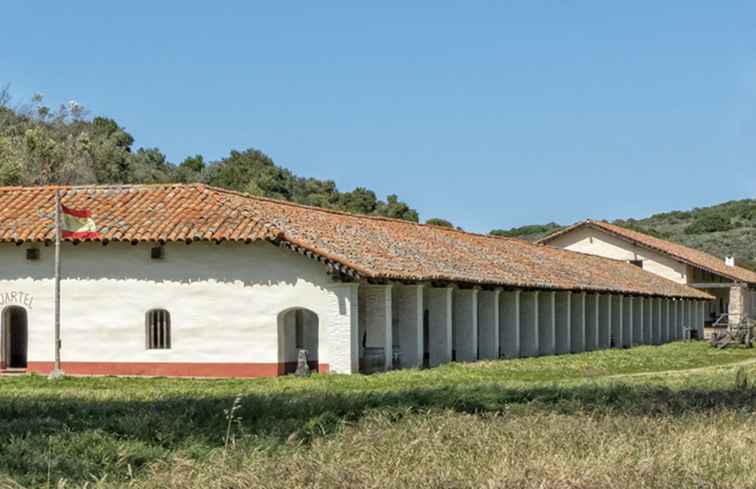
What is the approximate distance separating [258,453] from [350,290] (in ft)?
54.7

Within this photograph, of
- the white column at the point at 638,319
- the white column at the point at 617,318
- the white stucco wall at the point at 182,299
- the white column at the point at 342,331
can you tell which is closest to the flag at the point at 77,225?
the white stucco wall at the point at 182,299

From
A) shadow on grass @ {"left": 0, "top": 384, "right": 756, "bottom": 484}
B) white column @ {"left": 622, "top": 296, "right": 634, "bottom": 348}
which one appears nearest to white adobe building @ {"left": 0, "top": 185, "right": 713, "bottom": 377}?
shadow on grass @ {"left": 0, "top": 384, "right": 756, "bottom": 484}

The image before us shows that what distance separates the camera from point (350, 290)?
27.2 m

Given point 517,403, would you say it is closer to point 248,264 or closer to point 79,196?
point 248,264

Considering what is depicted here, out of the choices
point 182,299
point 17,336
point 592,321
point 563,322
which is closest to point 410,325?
point 182,299

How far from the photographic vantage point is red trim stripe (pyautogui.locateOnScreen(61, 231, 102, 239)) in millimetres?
27844

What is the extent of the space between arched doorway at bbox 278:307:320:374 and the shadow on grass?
1006cm

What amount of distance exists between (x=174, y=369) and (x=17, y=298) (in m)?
4.30

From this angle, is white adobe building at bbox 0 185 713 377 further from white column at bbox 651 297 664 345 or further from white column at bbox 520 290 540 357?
white column at bbox 651 297 664 345

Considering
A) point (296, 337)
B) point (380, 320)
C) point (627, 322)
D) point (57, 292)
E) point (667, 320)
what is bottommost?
point (667, 320)

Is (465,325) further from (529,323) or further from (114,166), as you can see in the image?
(114,166)

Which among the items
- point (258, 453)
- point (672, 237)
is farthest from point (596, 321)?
point (672, 237)

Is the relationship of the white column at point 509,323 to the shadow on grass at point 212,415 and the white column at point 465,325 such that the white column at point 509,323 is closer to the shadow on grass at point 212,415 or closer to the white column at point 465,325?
the white column at point 465,325

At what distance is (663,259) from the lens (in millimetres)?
63781
